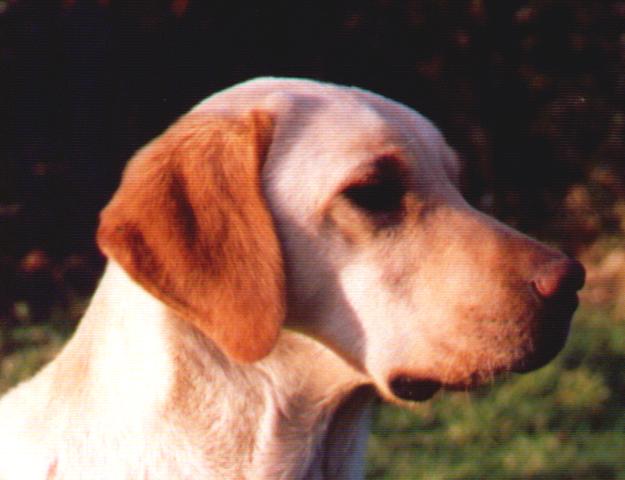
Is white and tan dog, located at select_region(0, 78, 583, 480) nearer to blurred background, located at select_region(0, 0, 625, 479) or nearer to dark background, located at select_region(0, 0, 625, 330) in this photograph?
blurred background, located at select_region(0, 0, 625, 479)

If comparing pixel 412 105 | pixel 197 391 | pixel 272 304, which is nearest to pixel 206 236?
pixel 272 304

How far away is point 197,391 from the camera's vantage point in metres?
2.79

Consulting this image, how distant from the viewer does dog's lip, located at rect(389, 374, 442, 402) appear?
2881 millimetres

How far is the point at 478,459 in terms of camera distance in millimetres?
5703

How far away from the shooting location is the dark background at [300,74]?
893cm

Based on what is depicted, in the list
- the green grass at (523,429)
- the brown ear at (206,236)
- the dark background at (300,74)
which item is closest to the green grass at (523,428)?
the green grass at (523,429)

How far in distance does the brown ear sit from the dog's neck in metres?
0.12

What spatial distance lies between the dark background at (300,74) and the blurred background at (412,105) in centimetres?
1

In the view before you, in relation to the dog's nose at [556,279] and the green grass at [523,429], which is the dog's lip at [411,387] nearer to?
the dog's nose at [556,279]

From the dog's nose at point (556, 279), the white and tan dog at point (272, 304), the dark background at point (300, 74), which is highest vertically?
the white and tan dog at point (272, 304)

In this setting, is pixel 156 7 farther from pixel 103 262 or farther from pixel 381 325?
pixel 381 325

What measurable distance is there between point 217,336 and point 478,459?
327 cm

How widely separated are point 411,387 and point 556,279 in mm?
449

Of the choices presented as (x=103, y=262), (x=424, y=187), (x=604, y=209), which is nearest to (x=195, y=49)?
(x=103, y=262)
